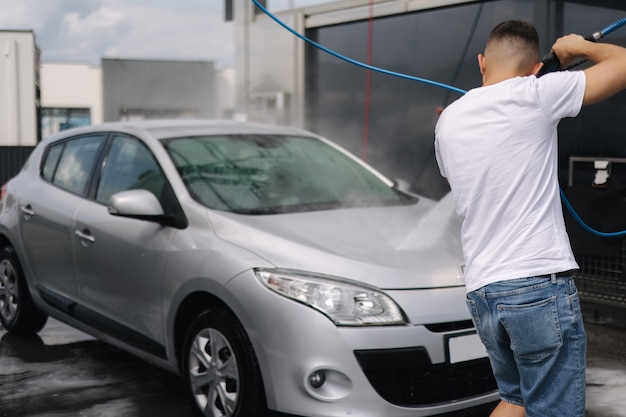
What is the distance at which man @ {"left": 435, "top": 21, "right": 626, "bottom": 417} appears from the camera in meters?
2.44

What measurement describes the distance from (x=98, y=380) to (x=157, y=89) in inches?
448

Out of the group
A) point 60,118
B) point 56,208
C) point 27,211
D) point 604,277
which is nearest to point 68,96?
point 60,118

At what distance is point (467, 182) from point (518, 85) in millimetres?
326

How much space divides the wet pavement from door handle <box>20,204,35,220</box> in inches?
34.7

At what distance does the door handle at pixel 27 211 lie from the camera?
5.43m

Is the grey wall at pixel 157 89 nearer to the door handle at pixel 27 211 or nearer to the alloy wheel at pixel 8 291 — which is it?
the alloy wheel at pixel 8 291

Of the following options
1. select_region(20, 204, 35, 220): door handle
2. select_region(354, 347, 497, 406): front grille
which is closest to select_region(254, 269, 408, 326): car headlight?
select_region(354, 347, 497, 406): front grille

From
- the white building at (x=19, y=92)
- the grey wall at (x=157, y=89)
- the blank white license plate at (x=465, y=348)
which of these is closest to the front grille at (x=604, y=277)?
the blank white license plate at (x=465, y=348)

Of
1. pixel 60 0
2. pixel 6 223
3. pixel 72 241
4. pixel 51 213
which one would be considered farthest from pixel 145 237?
pixel 60 0

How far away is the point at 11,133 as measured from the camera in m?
21.3

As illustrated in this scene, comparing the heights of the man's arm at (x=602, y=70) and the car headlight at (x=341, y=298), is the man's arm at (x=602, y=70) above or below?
above

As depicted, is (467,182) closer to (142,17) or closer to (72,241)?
(72,241)

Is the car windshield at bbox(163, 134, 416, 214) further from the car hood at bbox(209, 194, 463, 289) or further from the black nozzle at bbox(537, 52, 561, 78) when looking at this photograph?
the black nozzle at bbox(537, 52, 561, 78)

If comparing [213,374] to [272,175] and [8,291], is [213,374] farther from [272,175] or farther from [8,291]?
[8,291]
